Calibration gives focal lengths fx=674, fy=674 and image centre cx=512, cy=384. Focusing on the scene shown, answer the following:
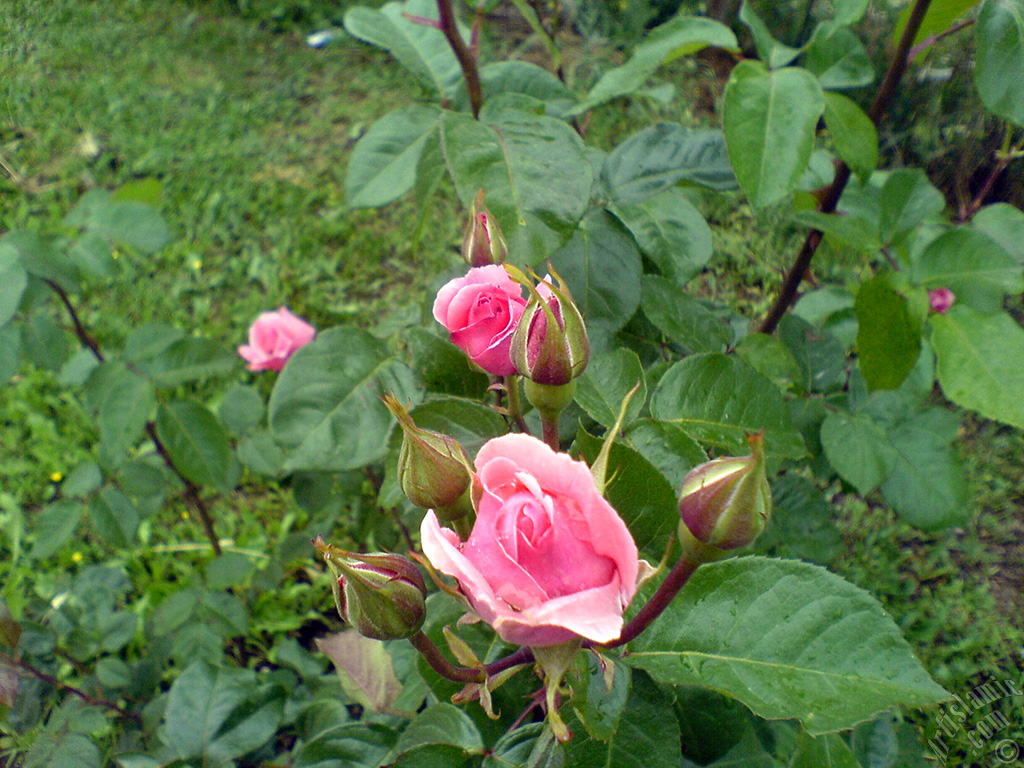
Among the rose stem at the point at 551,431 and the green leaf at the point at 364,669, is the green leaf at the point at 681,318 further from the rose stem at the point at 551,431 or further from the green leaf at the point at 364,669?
the green leaf at the point at 364,669

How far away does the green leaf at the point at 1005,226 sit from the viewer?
1.28 meters

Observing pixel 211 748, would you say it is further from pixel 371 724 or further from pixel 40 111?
pixel 40 111

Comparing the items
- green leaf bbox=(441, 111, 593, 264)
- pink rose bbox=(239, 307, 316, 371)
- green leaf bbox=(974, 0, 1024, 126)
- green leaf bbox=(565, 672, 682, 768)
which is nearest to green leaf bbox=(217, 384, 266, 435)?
pink rose bbox=(239, 307, 316, 371)

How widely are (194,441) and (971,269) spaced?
4.47 ft

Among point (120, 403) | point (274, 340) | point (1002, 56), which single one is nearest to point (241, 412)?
point (274, 340)

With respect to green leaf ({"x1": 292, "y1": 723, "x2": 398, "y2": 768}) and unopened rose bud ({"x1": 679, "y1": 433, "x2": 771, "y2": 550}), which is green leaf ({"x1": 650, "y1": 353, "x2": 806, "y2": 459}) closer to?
unopened rose bud ({"x1": 679, "y1": 433, "x2": 771, "y2": 550})

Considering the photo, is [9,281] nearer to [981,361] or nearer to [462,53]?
[462,53]

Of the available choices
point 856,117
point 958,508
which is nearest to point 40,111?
point 856,117

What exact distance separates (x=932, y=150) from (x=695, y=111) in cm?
100

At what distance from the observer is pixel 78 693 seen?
1188mm

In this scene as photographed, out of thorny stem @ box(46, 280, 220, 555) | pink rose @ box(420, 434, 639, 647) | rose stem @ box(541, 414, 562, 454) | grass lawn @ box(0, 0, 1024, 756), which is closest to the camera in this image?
pink rose @ box(420, 434, 639, 647)

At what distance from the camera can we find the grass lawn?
1517 mm

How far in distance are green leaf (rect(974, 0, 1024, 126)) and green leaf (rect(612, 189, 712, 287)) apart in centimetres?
37

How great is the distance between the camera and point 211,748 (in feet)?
3.16
